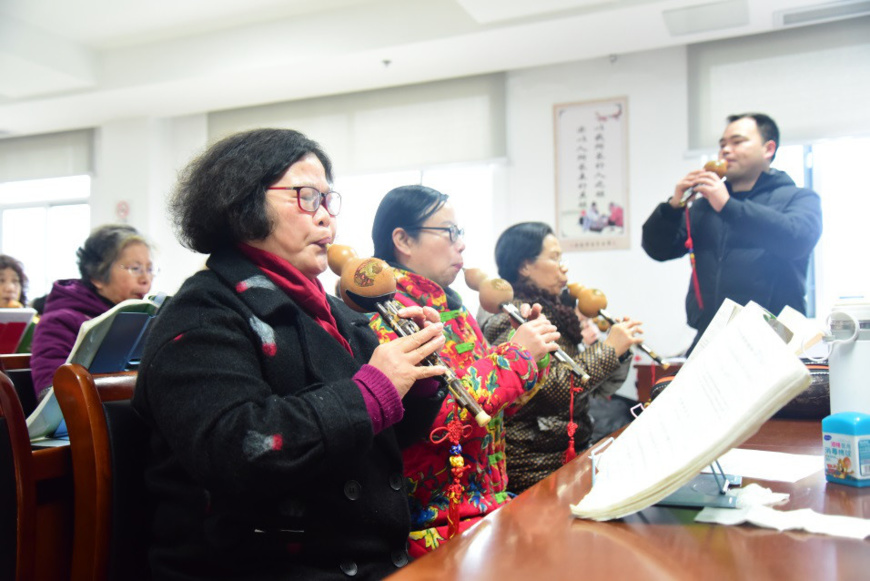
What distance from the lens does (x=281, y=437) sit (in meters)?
0.93

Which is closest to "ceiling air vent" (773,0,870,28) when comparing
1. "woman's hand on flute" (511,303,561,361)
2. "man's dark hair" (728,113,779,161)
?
"man's dark hair" (728,113,779,161)

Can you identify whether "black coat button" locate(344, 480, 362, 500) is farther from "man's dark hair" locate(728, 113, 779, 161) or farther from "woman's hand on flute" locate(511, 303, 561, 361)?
"man's dark hair" locate(728, 113, 779, 161)

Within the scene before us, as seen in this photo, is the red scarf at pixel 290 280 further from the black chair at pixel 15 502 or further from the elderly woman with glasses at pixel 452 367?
the black chair at pixel 15 502

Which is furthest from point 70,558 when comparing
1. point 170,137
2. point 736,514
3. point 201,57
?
point 170,137

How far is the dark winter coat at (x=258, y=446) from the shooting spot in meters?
0.94

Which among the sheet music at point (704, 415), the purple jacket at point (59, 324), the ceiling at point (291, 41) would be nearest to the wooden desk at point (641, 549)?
the sheet music at point (704, 415)

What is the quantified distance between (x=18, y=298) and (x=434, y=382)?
4.44 meters

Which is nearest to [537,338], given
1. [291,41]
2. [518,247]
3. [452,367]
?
[452,367]

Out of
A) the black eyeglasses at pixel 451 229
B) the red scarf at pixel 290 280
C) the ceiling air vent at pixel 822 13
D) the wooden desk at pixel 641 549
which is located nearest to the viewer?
the wooden desk at pixel 641 549

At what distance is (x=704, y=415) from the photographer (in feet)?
2.46

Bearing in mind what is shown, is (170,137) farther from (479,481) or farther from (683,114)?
(479,481)

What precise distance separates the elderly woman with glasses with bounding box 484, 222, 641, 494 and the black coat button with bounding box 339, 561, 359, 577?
67 centimetres

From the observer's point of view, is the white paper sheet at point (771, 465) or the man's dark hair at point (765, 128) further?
the man's dark hair at point (765, 128)

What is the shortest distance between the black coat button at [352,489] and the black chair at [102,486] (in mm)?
339
